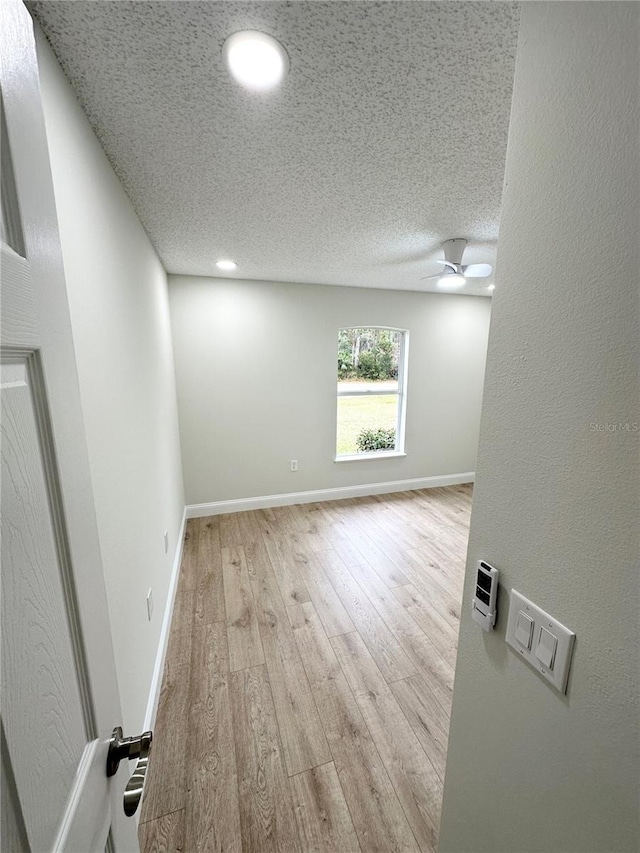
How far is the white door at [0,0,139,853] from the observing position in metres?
0.37

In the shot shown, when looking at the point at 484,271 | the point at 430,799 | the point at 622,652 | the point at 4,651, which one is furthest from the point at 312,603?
the point at 484,271

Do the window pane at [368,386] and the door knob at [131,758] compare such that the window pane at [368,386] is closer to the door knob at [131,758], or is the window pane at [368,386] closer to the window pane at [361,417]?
the window pane at [361,417]

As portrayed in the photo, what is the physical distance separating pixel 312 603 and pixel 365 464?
6.67 ft

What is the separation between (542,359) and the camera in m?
0.60

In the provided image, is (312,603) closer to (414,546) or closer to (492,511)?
(414,546)

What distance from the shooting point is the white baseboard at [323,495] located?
3.53 m

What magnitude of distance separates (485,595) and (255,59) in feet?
4.81

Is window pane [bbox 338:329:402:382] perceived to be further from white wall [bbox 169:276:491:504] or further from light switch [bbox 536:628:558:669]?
light switch [bbox 536:628:558:669]

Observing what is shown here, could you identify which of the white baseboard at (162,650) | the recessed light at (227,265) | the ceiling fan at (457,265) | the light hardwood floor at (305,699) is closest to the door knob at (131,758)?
the light hardwood floor at (305,699)

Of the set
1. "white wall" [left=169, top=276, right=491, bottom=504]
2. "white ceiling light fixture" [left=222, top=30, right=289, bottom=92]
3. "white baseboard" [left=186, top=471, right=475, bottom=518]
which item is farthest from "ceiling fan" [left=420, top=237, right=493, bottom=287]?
"white baseboard" [left=186, top=471, right=475, bottom=518]

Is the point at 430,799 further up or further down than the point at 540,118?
further down

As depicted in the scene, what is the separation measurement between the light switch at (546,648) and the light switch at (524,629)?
2cm

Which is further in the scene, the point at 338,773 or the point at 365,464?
the point at 365,464

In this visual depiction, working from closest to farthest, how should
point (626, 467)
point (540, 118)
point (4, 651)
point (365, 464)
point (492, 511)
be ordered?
point (4, 651) < point (626, 467) < point (540, 118) < point (492, 511) < point (365, 464)
